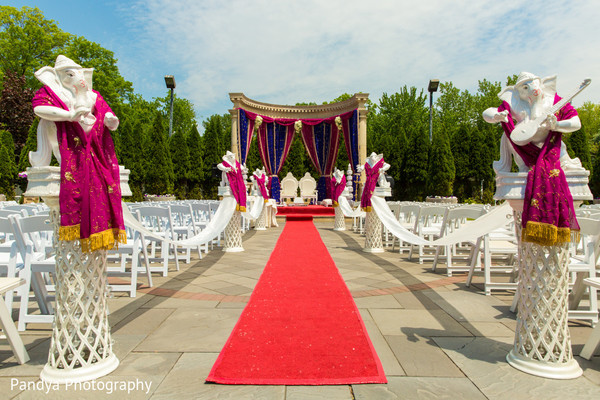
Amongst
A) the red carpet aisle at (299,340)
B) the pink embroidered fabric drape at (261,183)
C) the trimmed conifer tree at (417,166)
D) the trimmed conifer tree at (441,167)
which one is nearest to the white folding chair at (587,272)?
the red carpet aisle at (299,340)

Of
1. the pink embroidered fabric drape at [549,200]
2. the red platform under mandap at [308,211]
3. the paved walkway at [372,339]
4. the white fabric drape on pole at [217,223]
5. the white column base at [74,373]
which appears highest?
the pink embroidered fabric drape at [549,200]

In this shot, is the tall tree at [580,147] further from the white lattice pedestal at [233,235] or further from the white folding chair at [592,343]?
the white folding chair at [592,343]

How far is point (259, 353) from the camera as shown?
8.35 ft

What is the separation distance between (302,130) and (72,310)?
55.5ft

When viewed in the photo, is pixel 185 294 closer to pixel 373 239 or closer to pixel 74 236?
pixel 74 236

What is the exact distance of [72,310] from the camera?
2232mm

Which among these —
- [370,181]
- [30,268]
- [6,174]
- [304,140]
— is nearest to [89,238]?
[30,268]

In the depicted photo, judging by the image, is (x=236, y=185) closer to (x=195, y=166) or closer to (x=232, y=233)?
(x=232, y=233)

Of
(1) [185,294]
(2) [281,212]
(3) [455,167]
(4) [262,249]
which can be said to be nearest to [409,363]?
(1) [185,294]

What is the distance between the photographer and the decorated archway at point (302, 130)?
16219 mm

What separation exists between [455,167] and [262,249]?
48.6 ft

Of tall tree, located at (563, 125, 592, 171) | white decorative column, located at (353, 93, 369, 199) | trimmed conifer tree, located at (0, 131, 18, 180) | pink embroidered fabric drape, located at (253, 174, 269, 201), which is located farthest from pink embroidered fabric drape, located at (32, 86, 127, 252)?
tall tree, located at (563, 125, 592, 171)

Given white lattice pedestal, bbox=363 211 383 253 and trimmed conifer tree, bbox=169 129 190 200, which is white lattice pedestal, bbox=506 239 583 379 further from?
trimmed conifer tree, bbox=169 129 190 200

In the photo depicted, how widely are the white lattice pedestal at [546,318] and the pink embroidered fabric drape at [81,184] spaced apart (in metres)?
2.66
